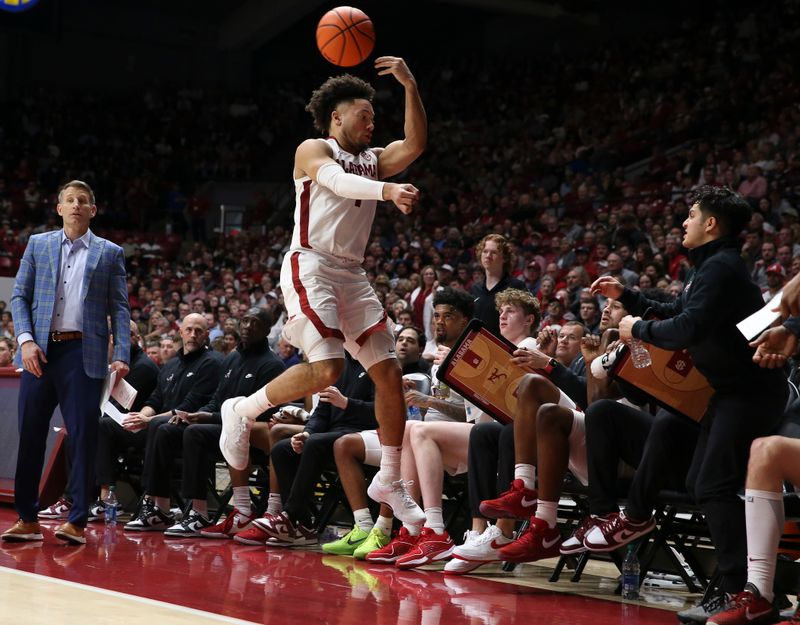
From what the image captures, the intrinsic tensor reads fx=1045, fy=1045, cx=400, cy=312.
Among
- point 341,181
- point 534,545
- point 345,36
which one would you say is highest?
point 345,36

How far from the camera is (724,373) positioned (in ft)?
13.2

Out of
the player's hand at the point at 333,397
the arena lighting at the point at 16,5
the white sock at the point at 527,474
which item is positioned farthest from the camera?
the arena lighting at the point at 16,5

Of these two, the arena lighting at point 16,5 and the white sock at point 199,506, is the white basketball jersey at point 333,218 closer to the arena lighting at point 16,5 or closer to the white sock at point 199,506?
the white sock at point 199,506

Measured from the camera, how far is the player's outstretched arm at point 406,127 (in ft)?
15.5

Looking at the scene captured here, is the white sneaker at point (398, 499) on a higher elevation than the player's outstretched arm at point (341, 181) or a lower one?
lower

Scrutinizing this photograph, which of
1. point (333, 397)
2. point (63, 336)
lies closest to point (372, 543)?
point (333, 397)

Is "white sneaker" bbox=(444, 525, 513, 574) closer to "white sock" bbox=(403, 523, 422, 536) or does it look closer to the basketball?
"white sock" bbox=(403, 523, 422, 536)

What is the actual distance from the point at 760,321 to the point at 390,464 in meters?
2.16

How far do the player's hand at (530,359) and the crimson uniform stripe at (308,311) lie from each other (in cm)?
85

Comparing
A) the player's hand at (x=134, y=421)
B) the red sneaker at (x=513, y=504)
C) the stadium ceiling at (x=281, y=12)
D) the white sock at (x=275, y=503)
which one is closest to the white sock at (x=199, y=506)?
the white sock at (x=275, y=503)

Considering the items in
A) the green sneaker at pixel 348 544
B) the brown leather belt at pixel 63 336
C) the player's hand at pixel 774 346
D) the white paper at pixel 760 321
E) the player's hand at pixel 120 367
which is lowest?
the green sneaker at pixel 348 544

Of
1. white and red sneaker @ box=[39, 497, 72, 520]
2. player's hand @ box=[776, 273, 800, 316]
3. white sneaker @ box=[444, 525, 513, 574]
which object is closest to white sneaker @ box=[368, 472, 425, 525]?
white sneaker @ box=[444, 525, 513, 574]

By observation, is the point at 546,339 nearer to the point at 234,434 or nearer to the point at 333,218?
the point at 333,218

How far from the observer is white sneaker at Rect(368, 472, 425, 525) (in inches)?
206
